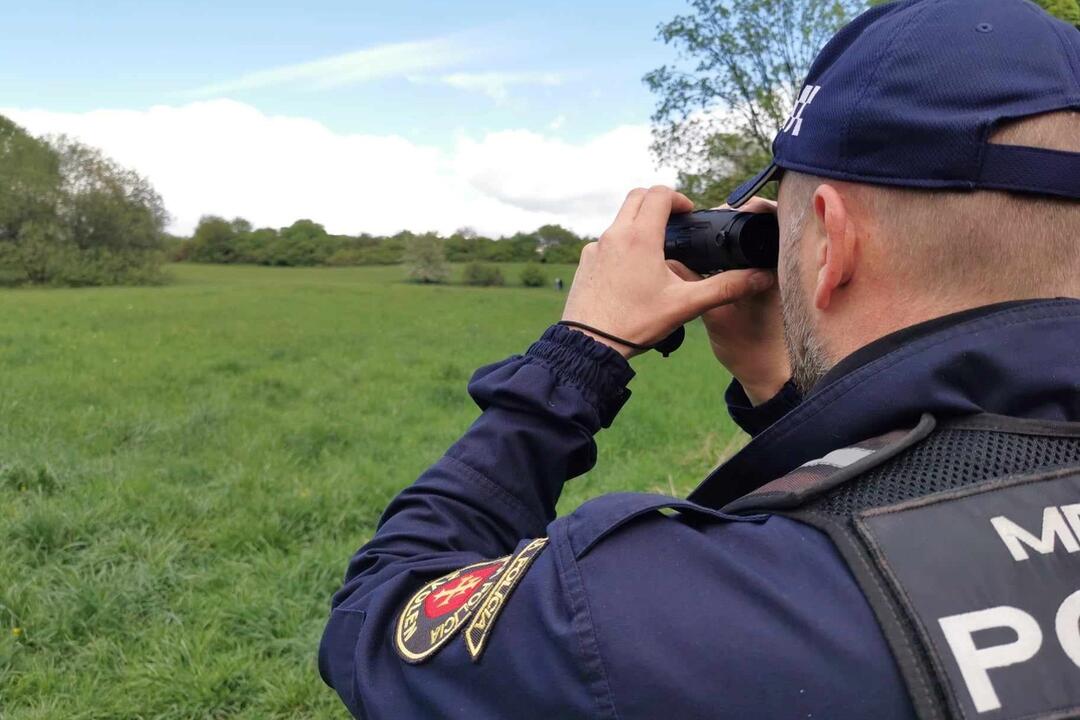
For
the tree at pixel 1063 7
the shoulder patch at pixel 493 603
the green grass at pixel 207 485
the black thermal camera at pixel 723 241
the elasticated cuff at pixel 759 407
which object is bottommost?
the green grass at pixel 207 485

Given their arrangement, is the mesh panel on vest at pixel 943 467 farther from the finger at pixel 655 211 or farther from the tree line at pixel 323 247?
the tree line at pixel 323 247

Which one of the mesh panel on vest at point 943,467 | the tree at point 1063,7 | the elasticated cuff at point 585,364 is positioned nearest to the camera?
the mesh panel on vest at point 943,467

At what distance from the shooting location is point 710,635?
0.87 meters

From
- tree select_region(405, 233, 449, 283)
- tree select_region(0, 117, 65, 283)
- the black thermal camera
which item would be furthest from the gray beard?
tree select_region(0, 117, 65, 283)

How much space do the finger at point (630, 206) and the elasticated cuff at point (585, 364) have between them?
8.6 inches

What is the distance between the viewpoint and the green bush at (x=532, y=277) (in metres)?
50.9

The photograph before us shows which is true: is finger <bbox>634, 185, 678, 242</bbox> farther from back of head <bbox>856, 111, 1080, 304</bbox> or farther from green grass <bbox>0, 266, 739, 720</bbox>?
green grass <bbox>0, 266, 739, 720</bbox>

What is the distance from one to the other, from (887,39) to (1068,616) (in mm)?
781

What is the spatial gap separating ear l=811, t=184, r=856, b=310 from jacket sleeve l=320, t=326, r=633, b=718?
1.12 feet

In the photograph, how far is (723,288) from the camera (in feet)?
4.84

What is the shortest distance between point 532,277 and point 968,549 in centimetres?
5030

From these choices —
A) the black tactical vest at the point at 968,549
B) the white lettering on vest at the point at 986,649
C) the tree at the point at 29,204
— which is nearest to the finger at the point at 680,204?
the black tactical vest at the point at 968,549

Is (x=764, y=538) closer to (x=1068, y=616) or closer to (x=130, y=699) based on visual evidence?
(x=1068, y=616)

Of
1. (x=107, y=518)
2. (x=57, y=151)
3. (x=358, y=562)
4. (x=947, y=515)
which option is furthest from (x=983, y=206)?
(x=57, y=151)
